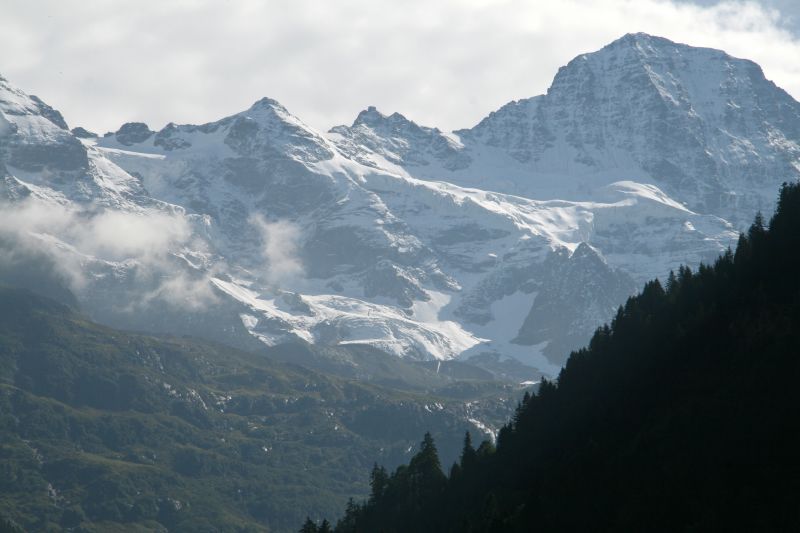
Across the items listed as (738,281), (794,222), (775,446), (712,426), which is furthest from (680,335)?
(775,446)

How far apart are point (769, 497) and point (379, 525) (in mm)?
75730

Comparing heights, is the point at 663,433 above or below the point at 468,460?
below

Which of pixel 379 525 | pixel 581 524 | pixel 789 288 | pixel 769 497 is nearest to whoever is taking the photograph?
pixel 769 497

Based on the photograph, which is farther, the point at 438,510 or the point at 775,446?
the point at 438,510

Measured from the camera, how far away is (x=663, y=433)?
13575cm

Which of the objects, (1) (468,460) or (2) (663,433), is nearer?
(2) (663,433)

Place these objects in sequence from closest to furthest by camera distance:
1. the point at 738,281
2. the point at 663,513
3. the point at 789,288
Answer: the point at 663,513 → the point at 789,288 → the point at 738,281

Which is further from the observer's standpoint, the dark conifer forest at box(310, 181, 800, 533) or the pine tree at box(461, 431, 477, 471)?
the pine tree at box(461, 431, 477, 471)

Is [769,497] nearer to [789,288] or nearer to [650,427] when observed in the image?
[650,427]

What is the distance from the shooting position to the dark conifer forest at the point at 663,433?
119 metres

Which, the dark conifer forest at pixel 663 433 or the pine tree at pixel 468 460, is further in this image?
the pine tree at pixel 468 460

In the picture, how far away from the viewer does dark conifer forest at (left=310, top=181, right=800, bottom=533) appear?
11856 centimetres

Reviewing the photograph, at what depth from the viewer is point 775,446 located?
4673 inches

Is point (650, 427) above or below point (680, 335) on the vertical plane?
below
